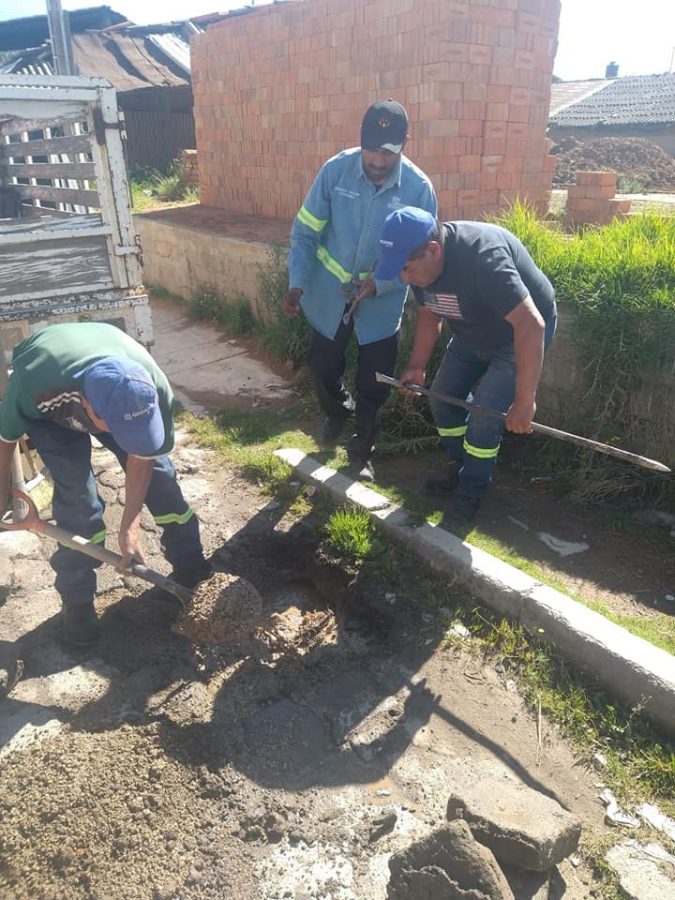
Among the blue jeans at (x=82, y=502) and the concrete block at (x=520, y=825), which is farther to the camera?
the blue jeans at (x=82, y=502)

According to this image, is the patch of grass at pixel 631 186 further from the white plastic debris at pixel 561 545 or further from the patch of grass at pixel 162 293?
the white plastic debris at pixel 561 545

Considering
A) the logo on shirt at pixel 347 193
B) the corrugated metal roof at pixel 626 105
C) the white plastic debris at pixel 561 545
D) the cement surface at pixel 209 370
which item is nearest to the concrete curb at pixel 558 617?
the white plastic debris at pixel 561 545

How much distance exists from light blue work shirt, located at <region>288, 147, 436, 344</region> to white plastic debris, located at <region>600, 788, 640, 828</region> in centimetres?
254

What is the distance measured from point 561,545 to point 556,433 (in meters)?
0.76

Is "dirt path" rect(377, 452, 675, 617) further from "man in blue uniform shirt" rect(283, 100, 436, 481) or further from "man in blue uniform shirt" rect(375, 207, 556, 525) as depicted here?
"man in blue uniform shirt" rect(283, 100, 436, 481)

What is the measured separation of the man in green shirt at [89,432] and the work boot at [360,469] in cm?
120

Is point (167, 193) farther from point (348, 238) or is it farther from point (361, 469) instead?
point (361, 469)

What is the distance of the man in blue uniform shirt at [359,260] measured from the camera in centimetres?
363

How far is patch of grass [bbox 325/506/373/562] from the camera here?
11.9 ft

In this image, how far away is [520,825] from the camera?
2.04 m

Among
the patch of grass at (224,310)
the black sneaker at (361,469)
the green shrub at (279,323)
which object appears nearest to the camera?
the black sneaker at (361,469)

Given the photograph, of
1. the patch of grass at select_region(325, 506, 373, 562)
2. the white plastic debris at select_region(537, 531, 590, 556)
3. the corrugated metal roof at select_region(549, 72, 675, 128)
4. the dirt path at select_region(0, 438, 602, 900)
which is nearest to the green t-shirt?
the dirt path at select_region(0, 438, 602, 900)

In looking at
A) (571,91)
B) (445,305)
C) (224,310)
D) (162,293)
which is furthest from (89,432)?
(571,91)

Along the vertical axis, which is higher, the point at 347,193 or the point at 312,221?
the point at 347,193
